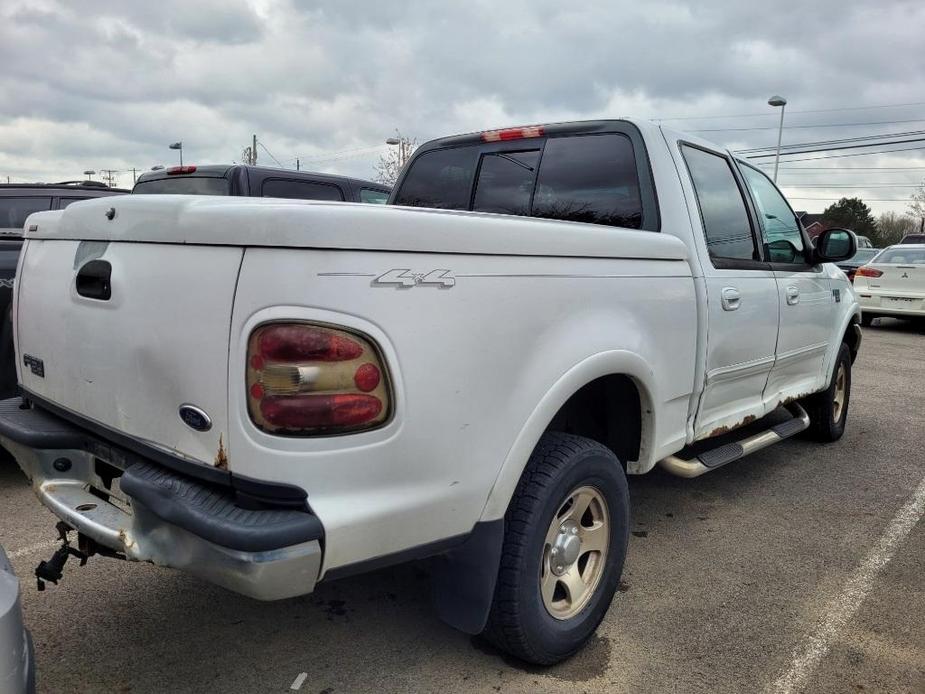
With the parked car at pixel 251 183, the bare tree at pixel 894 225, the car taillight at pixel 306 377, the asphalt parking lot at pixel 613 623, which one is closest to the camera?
the car taillight at pixel 306 377

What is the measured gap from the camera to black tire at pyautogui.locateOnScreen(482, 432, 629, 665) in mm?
2293

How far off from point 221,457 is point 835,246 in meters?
3.84

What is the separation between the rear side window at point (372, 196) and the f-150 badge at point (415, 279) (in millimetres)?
5257

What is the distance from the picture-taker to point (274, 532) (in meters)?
1.75

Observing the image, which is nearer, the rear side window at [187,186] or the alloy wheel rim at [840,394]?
the alloy wheel rim at [840,394]

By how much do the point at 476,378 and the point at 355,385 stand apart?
0.37 metres

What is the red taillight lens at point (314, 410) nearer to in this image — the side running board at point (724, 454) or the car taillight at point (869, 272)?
the side running board at point (724, 454)

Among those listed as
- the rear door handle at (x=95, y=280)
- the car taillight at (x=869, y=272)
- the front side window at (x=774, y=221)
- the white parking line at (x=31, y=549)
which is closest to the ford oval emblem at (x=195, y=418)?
the rear door handle at (x=95, y=280)

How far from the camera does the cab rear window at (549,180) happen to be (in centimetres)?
332

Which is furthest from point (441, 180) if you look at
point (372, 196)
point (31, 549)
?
point (372, 196)

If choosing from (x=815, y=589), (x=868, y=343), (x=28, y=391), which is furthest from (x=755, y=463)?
(x=868, y=343)

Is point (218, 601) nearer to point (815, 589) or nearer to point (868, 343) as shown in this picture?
point (815, 589)

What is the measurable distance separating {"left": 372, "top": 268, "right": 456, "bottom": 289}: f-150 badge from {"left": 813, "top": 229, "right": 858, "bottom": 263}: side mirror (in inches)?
127

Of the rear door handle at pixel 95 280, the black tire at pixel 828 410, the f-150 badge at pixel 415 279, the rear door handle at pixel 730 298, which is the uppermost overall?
the f-150 badge at pixel 415 279
